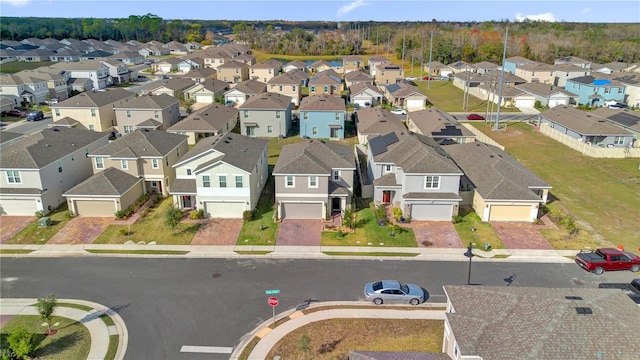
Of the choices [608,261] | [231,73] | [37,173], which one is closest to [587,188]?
[608,261]

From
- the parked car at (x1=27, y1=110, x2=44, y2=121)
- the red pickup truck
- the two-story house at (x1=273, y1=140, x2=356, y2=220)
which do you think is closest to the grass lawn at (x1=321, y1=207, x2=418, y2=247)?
the two-story house at (x1=273, y1=140, x2=356, y2=220)

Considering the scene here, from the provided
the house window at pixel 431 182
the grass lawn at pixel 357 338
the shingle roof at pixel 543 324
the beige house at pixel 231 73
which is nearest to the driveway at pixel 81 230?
the grass lawn at pixel 357 338

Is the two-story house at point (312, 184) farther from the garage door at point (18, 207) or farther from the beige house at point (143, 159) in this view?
the garage door at point (18, 207)

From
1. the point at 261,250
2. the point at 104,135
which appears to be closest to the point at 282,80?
the point at 104,135

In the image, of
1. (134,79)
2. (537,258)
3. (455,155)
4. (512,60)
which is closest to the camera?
(537,258)

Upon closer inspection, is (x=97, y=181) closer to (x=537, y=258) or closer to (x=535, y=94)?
(x=537, y=258)

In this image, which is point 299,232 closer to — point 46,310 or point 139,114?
point 46,310

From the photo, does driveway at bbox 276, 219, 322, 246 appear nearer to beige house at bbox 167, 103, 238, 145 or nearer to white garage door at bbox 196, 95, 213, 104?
beige house at bbox 167, 103, 238, 145
